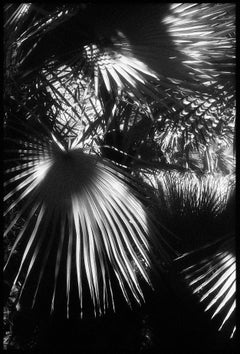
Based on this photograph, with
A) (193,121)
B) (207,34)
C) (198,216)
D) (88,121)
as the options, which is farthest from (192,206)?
(207,34)

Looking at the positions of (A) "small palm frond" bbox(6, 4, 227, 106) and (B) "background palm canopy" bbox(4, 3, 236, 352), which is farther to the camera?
(A) "small palm frond" bbox(6, 4, 227, 106)

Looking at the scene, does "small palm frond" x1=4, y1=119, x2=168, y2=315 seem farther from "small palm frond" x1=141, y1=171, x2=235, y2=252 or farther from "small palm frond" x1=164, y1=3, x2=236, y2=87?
"small palm frond" x1=164, y1=3, x2=236, y2=87

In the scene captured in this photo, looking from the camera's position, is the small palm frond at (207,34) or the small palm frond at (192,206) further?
the small palm frond at (192,206)

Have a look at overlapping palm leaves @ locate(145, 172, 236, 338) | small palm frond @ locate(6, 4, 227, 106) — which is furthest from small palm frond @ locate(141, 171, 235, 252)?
small palm frond @ locate(6, 4, 227, 106)

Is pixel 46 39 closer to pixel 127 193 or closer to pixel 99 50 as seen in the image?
pixel 99 50

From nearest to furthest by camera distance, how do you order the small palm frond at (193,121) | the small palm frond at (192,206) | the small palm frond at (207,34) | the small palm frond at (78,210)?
the small palm frond at (78,210) → the small palm frond at (207,34) → the small palm frond at (193,121) → the small palm frond at (192,206)

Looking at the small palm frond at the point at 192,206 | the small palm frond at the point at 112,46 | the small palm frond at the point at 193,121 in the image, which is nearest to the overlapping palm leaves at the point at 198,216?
the small palm frond at the point at 192,206

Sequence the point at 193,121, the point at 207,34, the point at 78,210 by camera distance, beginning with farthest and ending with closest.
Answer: the point at 193,121, the point at 207,34, the point at 78,210

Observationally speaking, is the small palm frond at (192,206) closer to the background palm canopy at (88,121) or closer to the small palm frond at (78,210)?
the background palm canopy at (88,121)

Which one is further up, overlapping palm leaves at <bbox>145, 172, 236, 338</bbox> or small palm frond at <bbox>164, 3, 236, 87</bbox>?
small palm frond at <bbox>164, 3, 236, 87</bbox>

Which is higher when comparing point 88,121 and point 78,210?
point 88,121

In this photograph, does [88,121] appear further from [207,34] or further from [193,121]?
[193,121]
